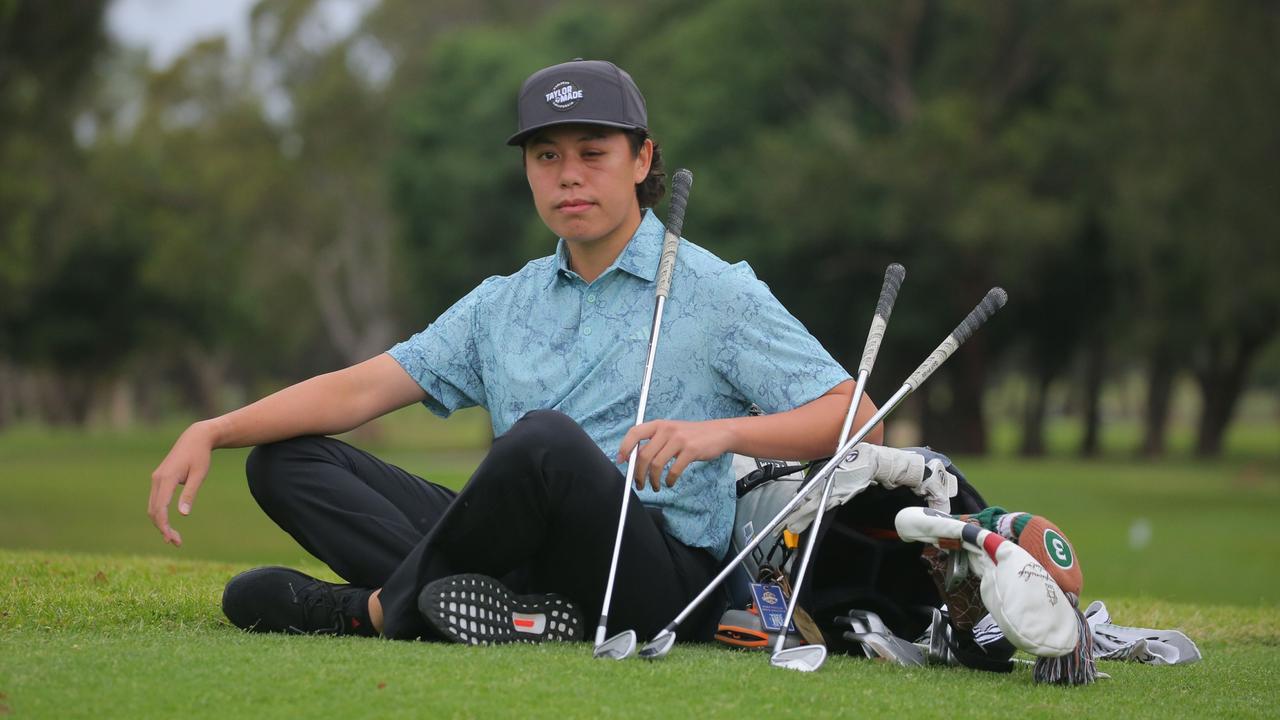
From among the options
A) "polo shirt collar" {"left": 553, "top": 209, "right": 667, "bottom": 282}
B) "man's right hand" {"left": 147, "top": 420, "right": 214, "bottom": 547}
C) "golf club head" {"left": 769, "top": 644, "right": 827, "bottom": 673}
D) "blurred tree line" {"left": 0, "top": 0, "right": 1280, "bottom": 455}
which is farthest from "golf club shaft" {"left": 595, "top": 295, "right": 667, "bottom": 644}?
"blurred tree line" {"left": 0, "top": 0, "right": 1280, "bottom": 455}

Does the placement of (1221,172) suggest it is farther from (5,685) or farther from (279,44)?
(279,44)

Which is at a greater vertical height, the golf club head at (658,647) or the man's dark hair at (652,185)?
the man's dark hair at (652,185)

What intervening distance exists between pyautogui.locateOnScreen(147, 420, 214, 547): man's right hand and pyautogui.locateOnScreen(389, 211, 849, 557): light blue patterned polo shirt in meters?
0.89

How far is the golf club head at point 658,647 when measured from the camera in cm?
435

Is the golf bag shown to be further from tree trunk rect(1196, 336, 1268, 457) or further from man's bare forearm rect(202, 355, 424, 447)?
tree trunk rect(1196, 336, 1268, 457)

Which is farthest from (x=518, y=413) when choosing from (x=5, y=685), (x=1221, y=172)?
(x=1221, y=172)

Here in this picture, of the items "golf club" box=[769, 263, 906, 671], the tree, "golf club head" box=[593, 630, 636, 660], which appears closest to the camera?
"golf club head" box=[593, 630, 636, 660]

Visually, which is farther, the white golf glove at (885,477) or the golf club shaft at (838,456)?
the white golf glove at (885,477)

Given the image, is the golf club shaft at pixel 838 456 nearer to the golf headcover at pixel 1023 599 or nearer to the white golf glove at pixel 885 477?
the white golf glove at pixel 885 477

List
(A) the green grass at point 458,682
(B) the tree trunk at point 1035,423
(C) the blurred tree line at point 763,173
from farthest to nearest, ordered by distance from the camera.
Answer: (B) the tree trunk at point 1035,423 → (C) the blurred tree line at point 763,173 → (A) the green grass at point 458,682

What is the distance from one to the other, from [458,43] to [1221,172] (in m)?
24.5

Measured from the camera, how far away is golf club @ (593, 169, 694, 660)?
4.38 m

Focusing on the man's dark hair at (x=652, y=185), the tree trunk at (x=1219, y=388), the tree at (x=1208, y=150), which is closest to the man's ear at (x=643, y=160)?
the man's dark hair at (x=652, y=185)

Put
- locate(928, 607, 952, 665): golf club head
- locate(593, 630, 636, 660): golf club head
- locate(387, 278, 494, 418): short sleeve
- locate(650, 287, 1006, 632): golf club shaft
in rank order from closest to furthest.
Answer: locate(593, 630, 636, 660): golf club head
locate(650, 287, 1006, 632): golf club shaft
locate(928, 607, 952, 665): golf club head
locate(387, 278, 494, 418): short sleeve
